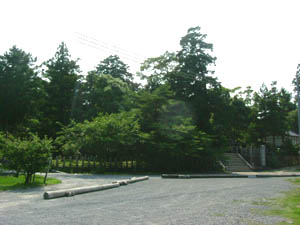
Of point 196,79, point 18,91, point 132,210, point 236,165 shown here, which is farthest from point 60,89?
point 132,210

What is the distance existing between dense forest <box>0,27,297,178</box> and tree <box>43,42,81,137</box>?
0.14 metres

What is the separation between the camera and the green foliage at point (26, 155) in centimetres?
1106

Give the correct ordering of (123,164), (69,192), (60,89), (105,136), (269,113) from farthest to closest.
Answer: (60,89), (269,113), (123,164), (105,136), (69,192)

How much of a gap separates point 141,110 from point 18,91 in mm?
20621

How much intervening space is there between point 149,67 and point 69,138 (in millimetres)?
16253

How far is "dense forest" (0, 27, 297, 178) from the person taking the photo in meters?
20.2

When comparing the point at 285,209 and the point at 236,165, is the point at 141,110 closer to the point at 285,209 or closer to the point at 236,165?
the point at 236,165

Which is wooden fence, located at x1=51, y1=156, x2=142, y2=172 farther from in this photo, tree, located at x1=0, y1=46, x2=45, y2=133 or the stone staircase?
tree, located at x1=0, y1=46, x2=45, y2=133

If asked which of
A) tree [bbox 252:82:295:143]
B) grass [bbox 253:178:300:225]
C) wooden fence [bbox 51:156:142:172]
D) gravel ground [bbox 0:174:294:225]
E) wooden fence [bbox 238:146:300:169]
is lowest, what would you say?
gravel ground [bbox 0:174:294:225]

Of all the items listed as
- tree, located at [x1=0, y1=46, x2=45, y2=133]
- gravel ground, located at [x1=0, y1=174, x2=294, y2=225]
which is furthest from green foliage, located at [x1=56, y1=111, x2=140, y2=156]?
tree, located at [x1=0, y1=46, x2=45, y2=133]

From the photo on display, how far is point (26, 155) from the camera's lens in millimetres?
11047

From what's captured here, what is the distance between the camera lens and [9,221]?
5449mm

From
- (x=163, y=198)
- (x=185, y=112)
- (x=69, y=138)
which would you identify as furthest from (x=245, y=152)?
(x=163, y=198)

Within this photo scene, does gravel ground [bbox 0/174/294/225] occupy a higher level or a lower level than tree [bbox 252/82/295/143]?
lower
